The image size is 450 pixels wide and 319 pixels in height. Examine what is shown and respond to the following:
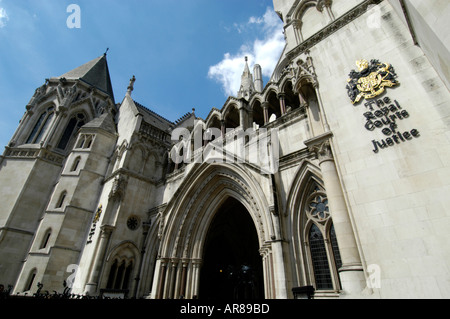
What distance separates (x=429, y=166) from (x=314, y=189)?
162 inches

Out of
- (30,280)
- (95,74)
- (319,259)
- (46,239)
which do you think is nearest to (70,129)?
(95,74)

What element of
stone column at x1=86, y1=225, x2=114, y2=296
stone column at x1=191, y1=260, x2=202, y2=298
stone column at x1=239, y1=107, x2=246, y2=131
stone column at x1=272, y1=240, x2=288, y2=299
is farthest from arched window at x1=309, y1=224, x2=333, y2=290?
stone column at x1=86, y1=225, x2=114, y2=296

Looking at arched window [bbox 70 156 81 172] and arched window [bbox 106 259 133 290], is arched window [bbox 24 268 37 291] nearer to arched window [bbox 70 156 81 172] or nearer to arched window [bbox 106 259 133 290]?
arched window [bbox 106 259 133 290]

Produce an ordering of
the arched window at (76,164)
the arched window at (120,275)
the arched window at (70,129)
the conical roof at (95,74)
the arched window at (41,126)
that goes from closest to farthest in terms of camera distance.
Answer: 1. the arched window at (120,275)
2. the arched window at (76,164)
3. the arched window at (41,126)
4. the arched window at (70,129)
5. the conical roof at (95,74)

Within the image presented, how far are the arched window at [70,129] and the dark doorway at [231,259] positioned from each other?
56.2ft

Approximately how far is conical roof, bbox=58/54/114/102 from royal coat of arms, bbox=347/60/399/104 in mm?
27124

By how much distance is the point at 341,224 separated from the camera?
21.6ft

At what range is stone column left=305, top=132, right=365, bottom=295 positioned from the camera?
228 inches

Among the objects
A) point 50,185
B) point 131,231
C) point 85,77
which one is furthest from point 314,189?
point 85,77

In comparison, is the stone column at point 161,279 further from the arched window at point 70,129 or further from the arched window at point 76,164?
the arched window at point 70,129

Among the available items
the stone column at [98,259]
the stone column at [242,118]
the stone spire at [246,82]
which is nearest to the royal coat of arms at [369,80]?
the stone column at [242,118]

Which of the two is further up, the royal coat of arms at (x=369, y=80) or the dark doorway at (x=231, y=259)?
the royal coat of arms at (x=369, y=80)

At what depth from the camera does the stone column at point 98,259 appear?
13.0 metres

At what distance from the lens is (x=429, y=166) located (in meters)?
5.42
